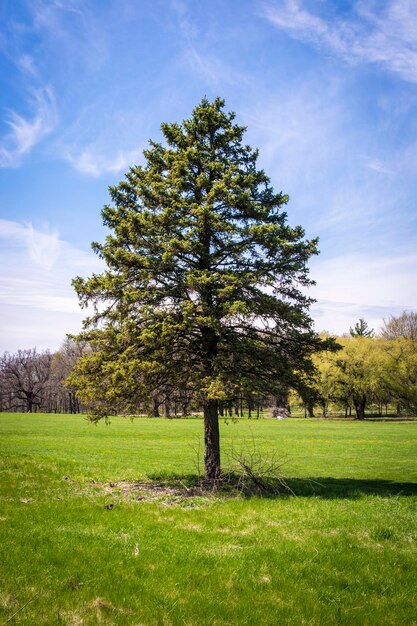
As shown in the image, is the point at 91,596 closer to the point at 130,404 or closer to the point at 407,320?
the point at 130,404

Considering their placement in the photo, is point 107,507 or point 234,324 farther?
point 234,324

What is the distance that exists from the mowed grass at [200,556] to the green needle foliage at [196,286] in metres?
3.21

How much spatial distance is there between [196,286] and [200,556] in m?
7.56

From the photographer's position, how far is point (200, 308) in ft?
42.8

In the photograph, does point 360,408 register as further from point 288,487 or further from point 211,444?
point 288,487

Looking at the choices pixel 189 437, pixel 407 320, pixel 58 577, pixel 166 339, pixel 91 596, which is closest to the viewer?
pixel 91 596

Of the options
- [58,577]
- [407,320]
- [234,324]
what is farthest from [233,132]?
[407,320]

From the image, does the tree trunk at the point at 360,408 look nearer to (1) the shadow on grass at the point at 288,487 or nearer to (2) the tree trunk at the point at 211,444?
(1) the shadow on grass at the point at 288,487

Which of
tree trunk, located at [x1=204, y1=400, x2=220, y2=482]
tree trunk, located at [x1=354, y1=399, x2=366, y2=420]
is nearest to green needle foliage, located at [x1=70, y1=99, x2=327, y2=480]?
tree trunk, located at [x1=204, y1=400, x2=220, y2=482]

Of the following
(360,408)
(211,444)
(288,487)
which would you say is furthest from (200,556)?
(360,408)

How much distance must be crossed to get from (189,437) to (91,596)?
3103 cm

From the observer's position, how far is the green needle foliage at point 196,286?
1311 centimetres

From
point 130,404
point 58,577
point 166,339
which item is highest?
point 166,339

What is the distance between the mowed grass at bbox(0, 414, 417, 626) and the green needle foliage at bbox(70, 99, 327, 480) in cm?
321
